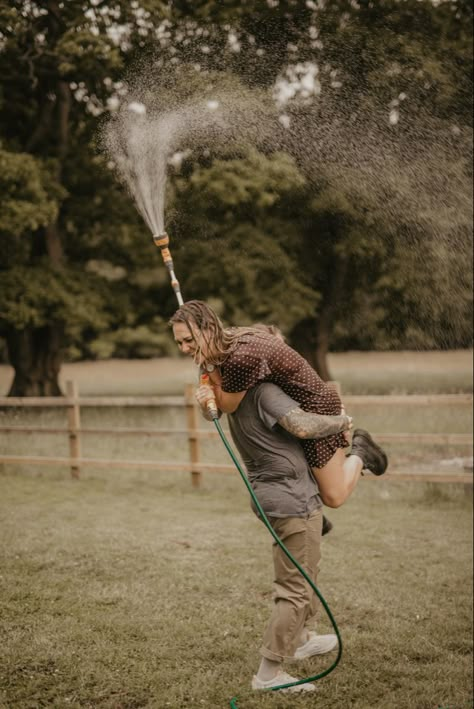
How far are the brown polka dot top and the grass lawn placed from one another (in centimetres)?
123

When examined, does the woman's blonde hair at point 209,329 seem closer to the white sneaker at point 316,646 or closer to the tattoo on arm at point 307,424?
the tattoo on arm at point 307,424

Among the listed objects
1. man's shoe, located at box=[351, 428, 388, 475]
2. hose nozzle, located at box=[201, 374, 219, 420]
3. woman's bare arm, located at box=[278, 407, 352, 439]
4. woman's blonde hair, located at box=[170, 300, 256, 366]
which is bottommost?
man's shoe, located at box=[351, 428, 388, 475]

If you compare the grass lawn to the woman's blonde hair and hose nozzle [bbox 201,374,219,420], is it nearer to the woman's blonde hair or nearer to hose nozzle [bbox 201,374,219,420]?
hose nozzle [bbox 201,374,219,420]

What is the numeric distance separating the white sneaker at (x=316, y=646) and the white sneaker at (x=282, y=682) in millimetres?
241

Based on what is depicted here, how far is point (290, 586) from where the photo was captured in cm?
322

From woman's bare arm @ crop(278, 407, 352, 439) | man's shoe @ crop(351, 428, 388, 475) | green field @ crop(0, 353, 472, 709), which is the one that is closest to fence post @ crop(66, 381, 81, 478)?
green field @ crop(0, 353, 472, 709)

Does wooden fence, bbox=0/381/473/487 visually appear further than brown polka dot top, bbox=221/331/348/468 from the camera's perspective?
Yes

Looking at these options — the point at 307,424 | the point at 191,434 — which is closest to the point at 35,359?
the point at 191,434

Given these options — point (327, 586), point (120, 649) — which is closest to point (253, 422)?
point (120, 649)

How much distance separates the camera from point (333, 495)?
3.34 meters

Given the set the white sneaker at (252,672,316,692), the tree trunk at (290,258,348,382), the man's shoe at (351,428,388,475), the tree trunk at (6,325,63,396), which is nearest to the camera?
the white sneaker at (252,672,316,692)

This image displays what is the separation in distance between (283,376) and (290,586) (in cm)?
96

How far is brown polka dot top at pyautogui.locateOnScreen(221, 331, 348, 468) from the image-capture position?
3.02 metres

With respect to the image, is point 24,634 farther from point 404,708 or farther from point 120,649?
point 404,708
